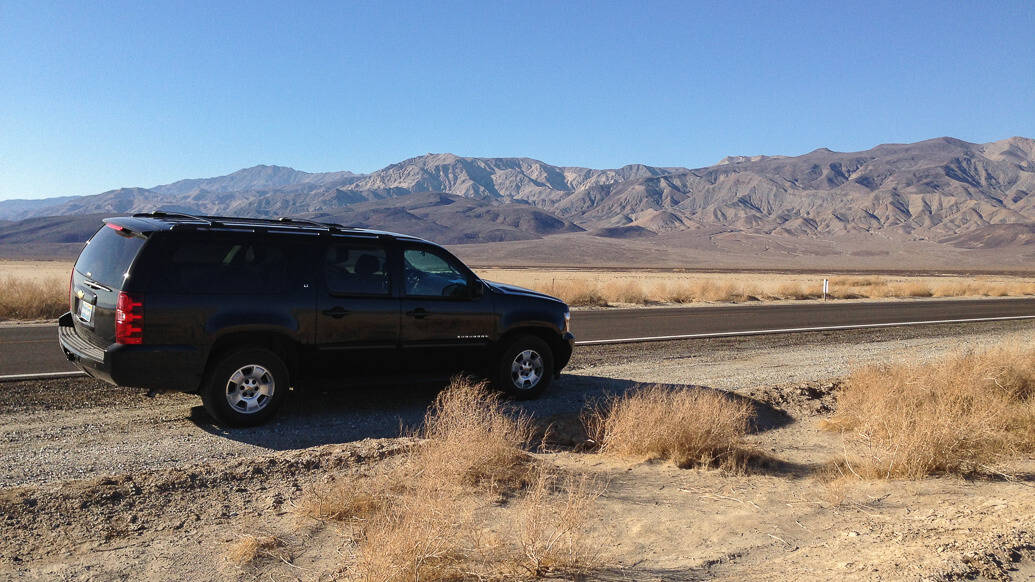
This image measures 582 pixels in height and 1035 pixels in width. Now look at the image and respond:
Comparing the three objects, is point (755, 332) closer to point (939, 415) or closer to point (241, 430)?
point (939, 415)

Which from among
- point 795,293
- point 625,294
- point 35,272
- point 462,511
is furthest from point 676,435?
point 35,272

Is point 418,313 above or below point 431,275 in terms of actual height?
below

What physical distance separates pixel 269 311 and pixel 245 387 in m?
0.75

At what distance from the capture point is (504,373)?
863 cm

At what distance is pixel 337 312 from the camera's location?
24.9ft

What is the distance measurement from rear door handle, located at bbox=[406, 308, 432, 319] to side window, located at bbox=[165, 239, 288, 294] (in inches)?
51.7

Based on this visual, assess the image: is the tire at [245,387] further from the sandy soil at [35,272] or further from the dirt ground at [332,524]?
the sandy soil at [35,272]

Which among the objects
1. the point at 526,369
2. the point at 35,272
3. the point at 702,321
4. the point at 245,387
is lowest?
the point at 35,272

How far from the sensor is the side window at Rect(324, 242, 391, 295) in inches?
303

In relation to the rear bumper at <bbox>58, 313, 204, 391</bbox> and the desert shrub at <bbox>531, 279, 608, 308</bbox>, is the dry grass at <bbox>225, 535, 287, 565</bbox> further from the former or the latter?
the desert shrub at <bbox>531, 279, 608, 308</bbox>

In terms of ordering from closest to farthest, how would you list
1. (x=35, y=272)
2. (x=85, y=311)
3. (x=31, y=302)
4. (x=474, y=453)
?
(x=474, y=453)
(x=85, y=311)
(x=31, y=302)
(x=35, y=272)

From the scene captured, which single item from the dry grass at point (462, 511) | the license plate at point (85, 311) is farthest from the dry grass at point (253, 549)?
the license plate at point (85, 311)

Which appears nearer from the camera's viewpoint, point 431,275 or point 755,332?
point 431,275

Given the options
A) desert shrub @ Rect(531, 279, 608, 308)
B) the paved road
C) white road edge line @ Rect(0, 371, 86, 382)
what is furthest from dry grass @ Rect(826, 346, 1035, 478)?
desert shrub @ Rect(531, 279, 608, 308)
